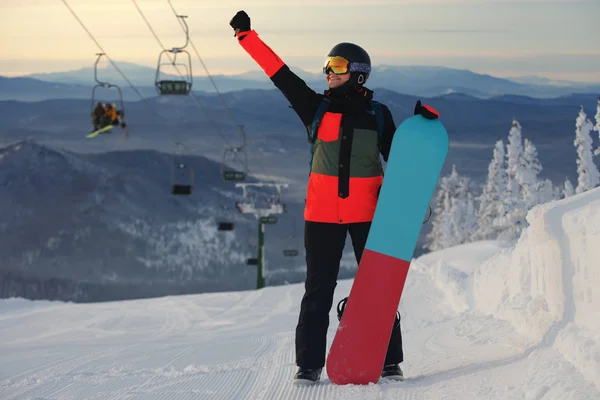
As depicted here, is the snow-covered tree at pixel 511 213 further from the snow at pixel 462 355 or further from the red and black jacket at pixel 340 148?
the red and black jacket at pixel 340 148

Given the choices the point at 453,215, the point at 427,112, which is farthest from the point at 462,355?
the point at 453,215

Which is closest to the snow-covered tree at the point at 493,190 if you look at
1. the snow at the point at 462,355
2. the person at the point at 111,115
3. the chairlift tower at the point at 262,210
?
the chairlift tower at the point at 262,210

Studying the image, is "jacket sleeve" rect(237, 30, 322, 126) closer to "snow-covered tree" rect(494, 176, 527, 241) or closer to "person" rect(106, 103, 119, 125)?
"person" rect(106, 103, 119, 125)

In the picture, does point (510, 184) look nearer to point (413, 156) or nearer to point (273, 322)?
point (273, 322)

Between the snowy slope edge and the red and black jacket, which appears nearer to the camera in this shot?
the snowy slope edge

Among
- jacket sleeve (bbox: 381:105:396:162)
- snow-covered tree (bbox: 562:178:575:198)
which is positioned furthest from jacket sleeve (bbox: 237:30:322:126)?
snow-covered tree (bbox: 562:178:575:198)

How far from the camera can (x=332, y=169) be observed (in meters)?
6.20

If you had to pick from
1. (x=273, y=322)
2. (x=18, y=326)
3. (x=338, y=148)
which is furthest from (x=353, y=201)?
(x=18, y=326)

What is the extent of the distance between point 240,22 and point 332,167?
4.05ft

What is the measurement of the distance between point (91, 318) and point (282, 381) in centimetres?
1257

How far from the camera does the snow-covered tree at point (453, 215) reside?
68.5 m

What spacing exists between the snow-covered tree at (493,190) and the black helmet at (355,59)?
51.1m

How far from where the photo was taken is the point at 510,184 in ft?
162

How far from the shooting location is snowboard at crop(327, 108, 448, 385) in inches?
239
